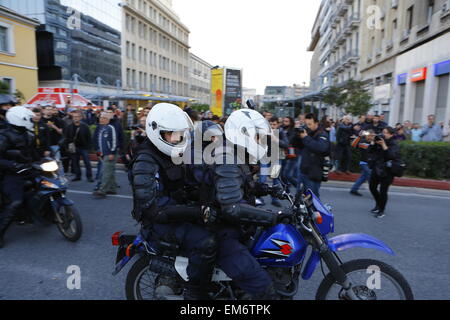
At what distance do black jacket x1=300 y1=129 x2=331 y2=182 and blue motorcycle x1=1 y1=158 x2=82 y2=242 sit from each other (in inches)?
134

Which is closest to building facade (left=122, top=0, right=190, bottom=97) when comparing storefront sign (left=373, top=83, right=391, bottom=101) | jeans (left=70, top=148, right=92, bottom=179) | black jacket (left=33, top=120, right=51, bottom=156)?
storefront sign (left=373, top=83, right=391, bottom=101)

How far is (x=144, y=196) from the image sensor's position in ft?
6.78

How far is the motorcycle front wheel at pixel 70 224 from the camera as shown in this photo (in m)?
4.07

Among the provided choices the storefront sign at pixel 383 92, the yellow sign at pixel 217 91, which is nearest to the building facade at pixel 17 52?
the yellow sign at pixel 217 91

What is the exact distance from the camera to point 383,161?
5.34 m

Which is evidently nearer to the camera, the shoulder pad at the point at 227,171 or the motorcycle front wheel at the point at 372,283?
the shoulder pad at the point at 227,171

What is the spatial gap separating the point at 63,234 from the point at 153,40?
185 feet

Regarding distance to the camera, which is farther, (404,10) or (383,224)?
(404,10)

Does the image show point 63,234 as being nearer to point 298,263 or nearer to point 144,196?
point 144,196

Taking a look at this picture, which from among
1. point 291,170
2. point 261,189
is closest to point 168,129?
point 261,189

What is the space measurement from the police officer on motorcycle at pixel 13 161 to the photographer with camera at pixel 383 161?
5274 mm

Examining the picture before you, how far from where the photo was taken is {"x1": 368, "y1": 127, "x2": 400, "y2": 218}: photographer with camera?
519 centimetres

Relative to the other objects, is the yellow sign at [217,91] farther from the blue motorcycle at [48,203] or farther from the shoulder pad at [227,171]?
the shoulder pad at [227,171]
